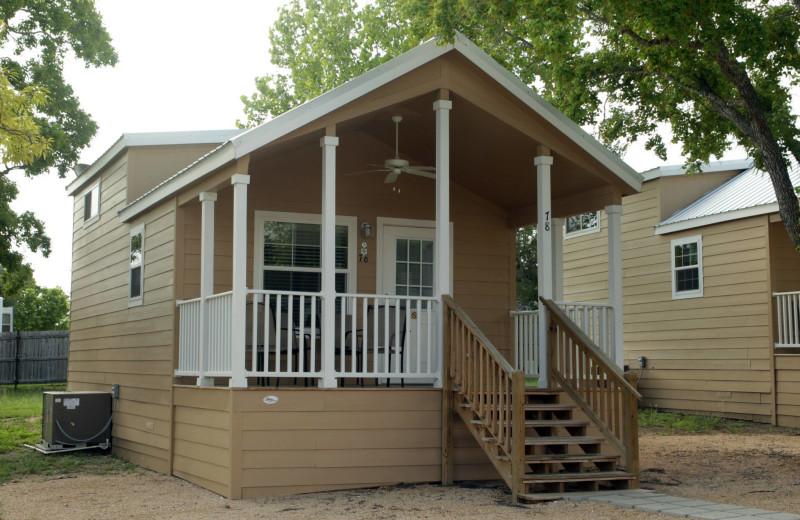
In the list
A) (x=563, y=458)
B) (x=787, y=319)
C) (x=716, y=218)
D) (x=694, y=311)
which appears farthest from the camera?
(x=694, y=311)

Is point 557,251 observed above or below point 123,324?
above

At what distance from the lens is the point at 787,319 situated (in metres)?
13.7

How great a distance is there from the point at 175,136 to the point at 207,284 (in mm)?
3365

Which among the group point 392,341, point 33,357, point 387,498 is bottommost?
point 387,498

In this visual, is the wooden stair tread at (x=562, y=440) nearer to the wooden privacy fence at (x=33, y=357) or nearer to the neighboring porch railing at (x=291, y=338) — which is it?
the neighboring porch railing at (x=291, y=338)

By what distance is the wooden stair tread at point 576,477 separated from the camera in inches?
294

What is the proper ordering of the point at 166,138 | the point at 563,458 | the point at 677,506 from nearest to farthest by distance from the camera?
the point at 677,506
the point at 563,458
the point at 166,138

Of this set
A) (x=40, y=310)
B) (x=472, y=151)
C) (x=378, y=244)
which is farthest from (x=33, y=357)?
(x=40, y=310)

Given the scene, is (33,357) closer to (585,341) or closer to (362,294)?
(362,294)

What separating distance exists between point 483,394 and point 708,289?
840 cm

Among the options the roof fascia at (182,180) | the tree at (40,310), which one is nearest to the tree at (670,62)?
the roof fascia at (182,180)

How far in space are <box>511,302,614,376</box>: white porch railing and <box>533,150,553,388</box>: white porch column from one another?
0.59 metres

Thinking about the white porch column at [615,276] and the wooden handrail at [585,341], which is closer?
the wooden handrail at [585,341]

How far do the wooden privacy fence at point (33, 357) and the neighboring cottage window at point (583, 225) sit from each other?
1320 cm
